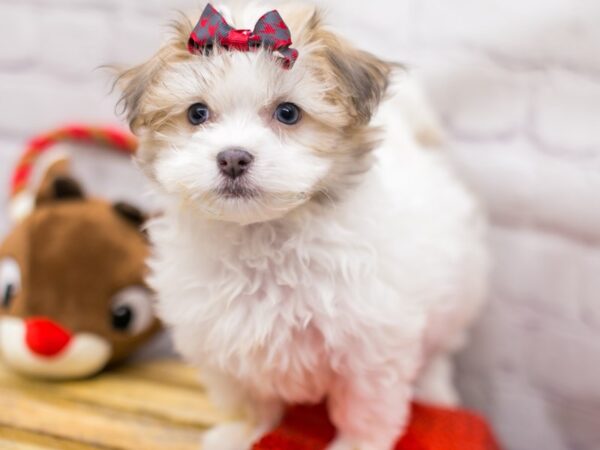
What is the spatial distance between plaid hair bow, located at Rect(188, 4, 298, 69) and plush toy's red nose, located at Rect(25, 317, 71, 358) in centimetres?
90

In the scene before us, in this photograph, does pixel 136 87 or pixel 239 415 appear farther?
pixel 239 415

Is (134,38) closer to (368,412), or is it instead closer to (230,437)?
(230,437)

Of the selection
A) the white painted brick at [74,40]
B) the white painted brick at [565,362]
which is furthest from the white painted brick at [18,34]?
the white painted brick at [565,362]

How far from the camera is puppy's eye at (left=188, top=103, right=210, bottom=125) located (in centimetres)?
127

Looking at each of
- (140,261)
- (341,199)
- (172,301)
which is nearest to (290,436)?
(172,301)

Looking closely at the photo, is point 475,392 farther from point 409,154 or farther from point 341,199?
point 341,199

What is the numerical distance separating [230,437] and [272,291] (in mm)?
419

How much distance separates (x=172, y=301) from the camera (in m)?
1.43

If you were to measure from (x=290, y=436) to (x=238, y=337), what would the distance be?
0.27m

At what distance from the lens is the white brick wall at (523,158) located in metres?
1.80

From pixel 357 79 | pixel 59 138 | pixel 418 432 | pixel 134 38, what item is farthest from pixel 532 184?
pixel 59 138

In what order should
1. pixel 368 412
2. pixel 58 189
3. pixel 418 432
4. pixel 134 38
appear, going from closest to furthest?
1. pixel 368 412
2. pixel 418 432
3. pixel 58 189
4. pixel 134 38

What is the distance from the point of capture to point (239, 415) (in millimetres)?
1652

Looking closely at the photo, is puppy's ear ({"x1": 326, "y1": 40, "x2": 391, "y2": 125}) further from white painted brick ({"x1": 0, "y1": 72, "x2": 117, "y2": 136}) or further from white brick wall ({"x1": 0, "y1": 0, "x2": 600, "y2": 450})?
white painted brick ({"x1": 0, "y1": 72, "x2": 117, "y2": 136})
